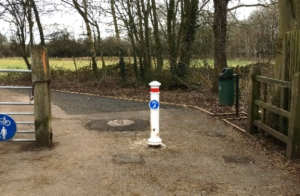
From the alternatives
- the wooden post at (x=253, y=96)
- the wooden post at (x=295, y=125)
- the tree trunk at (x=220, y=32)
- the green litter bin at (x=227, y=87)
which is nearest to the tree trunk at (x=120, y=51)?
the tree trunk at (x=220, y=32)

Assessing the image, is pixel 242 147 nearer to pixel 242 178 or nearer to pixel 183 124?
pixel 242 178

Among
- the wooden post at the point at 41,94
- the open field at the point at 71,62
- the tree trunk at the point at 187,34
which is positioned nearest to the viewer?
the wooden post at the point at 41,94

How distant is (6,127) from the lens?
567 cm

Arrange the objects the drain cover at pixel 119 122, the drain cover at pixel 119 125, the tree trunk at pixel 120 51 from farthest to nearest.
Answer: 1. the tree trunk at pixel 120 51
2. the drain cover at pixel 119 122
3. the drain cover at pixel 119 125

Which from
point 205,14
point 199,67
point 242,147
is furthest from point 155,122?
point 205,14

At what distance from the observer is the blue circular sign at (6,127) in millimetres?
5637

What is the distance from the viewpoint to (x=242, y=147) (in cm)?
590

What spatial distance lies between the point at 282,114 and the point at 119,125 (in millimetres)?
3647

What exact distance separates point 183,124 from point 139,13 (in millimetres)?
9302

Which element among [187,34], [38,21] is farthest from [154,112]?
[38,21]

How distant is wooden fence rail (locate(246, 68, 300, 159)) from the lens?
4836mm

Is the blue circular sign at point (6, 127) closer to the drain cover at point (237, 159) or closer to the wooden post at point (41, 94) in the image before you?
the wooden post at point (41, 94)

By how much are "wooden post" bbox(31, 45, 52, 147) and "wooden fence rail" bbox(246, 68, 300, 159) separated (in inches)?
148

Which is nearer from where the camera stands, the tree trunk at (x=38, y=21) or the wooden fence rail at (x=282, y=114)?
the wooden fence rail at (x=282, y=114)
